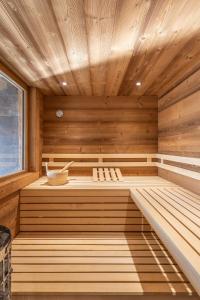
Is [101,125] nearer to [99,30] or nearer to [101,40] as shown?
[101,40]

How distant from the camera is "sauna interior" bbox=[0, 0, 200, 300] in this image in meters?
1.52

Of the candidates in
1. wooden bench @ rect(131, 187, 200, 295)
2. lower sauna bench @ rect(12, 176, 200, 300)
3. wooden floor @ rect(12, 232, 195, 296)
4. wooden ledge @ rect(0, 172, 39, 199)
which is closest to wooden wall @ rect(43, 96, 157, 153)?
wooden ledge @ rect(0, 172, 39, 199)

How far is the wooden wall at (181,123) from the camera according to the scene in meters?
2.43

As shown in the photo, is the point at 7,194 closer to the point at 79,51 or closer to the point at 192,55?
the point at 79,51

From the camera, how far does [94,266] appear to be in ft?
6.11

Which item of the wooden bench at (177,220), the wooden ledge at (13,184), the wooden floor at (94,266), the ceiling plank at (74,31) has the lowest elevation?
the wooden floor at (94,266)

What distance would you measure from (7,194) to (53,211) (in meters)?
0.60

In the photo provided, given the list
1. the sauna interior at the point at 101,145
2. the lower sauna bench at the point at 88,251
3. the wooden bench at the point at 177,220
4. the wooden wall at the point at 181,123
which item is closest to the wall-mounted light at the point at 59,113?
the sauna interior at the point at 101,145

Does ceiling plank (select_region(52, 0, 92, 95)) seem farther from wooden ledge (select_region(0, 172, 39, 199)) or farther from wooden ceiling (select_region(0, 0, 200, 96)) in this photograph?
wooden ledge (select_region(0, 172, 39, 199))

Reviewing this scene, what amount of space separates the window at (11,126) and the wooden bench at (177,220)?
4.71ft

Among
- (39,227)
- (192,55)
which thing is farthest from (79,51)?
(39,227)

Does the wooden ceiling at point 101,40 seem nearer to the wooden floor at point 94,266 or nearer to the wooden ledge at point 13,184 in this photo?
the wooden ledge at point 13,184

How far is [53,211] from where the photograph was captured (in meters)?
2.58

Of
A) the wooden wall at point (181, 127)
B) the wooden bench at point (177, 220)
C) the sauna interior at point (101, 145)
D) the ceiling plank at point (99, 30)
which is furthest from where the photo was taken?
the wooden wall at point (181, 127)
